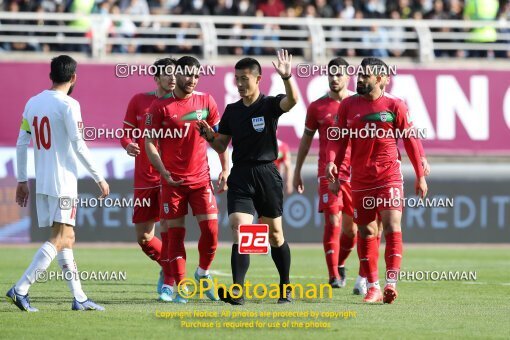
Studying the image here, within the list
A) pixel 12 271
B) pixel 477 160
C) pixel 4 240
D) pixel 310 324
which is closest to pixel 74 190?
pixel 310 324

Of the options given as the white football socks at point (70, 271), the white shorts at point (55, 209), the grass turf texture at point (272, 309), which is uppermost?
the white shorts at point (55, 209)

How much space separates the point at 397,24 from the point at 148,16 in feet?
19.9

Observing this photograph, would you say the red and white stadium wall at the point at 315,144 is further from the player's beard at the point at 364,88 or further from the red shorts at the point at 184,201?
the player's beard at the point at 364,88

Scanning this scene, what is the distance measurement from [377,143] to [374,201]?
627mm

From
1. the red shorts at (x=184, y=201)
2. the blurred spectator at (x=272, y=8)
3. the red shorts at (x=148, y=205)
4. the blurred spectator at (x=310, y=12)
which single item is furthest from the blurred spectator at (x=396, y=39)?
the red shorts at (x=184, y=201)

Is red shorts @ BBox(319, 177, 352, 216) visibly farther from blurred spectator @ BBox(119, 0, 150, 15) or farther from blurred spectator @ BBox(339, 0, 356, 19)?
blurred spectator @ BBox(339, 0, 356, 19)

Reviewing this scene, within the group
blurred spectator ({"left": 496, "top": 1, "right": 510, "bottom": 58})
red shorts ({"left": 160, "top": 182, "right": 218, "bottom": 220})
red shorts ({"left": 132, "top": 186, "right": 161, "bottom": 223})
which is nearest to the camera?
red shorts ({"left": 160, "top": 182, "right": 218, "bottom": 220})

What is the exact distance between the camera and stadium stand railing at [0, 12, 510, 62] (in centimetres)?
2548

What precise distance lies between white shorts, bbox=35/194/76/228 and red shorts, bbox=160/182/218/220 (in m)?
1.65

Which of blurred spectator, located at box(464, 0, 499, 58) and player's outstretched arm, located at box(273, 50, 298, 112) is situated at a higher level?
blurred spectator, located at box(464, 0, 499, 58)

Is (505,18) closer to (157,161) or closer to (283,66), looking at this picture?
(157,161)

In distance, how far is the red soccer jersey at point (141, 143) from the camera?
43.0 feet

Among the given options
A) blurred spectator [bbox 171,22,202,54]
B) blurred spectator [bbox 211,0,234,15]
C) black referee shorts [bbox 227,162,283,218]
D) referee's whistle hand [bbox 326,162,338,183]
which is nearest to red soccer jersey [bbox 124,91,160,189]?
black referee shorts [bbox 227,162,283,218]

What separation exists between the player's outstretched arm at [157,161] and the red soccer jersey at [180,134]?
6.1 inches
